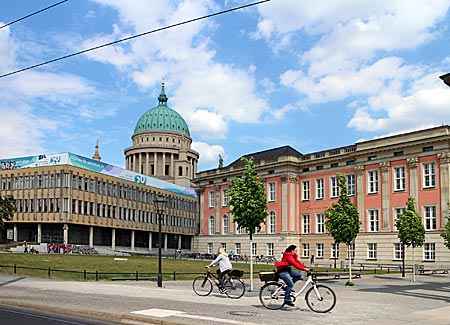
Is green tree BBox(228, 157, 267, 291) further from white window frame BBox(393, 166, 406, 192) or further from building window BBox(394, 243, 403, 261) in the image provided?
white window frame BBox(393, 166, 406, 192)

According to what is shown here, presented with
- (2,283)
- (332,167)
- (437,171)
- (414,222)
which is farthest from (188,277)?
(332,167)

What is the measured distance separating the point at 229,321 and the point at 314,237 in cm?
6616

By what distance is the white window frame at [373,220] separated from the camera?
233 feet

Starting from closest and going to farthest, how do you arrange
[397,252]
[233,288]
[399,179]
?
[233,288]
[397,252]
[399,179]

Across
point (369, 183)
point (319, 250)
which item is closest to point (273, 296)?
point (369, 183)

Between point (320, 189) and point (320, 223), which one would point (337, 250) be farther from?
point (320, 189)

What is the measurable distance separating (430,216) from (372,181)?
9542 mm

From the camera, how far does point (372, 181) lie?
71.9 m

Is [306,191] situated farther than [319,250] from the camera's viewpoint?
Yes

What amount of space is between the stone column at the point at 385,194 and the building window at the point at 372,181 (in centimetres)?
146

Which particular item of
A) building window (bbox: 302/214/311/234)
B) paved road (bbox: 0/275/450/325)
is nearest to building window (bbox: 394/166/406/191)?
building window (bbox: 302/214/311/234)

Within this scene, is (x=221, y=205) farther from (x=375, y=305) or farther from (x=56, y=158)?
(x=375, y=305)

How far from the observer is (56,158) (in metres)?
88.3

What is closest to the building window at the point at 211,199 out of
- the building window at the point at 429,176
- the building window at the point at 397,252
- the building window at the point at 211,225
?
the building window at the point at 211,225
